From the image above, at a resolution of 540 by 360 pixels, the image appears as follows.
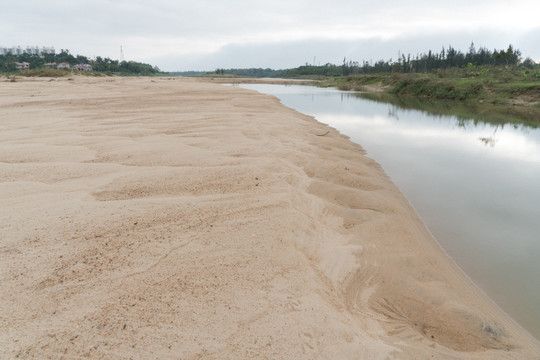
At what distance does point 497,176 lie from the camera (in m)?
6.89

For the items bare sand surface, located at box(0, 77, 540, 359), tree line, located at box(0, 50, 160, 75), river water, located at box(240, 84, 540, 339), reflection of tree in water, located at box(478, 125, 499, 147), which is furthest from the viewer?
tree line, located at box(0, 50, 160, 75)

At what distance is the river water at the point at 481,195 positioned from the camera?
3.32 meters

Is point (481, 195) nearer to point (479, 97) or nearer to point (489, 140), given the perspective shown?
point (489, 140)

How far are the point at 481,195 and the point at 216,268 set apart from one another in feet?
19.1

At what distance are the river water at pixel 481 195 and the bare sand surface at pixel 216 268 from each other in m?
0.36

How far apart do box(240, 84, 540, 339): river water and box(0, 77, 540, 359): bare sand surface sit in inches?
14.2

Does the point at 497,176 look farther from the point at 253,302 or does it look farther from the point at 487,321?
the point at 253,302

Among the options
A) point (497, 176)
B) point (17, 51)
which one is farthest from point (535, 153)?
point (17, 51)

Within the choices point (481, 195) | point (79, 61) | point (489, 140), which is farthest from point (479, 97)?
point (79, 61)

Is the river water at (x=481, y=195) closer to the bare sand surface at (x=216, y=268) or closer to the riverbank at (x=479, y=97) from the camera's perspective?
the bare sand surface at (x=216, y=268)

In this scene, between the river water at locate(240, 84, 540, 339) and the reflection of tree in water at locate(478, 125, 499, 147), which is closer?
the river water at locate(240, 84, 540, 339)

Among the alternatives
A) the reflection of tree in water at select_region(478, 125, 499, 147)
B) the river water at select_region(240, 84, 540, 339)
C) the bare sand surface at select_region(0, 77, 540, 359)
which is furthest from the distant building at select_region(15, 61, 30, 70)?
the reflection of tree in water at select_region(478, 125, 499, 147)

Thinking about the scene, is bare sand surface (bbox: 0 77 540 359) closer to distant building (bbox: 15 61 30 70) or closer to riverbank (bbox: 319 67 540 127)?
riverbank (bbox: 319 67 540 127)

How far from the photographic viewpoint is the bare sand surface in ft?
5.59
